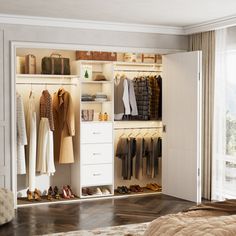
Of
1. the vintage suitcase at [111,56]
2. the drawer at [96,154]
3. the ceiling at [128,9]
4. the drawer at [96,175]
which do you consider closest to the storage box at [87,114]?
the drawer at [96,154]

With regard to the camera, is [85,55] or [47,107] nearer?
[47,107]

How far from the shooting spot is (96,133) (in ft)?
23.9

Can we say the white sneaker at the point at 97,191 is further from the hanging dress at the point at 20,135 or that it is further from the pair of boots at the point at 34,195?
the hanging dress at the point at 20,135

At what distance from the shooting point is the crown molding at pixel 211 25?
6.41 m

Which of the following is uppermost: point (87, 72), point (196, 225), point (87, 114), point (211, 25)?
point (211, 25)

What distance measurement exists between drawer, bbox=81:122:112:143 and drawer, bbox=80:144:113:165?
7 centimetres

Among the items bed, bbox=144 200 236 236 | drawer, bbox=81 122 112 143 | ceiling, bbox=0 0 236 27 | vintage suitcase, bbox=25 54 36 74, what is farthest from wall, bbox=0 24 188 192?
bed, bbox=144 200 236 236

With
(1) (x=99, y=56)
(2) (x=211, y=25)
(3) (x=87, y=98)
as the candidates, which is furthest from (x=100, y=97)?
(2) (x=211, y=25)

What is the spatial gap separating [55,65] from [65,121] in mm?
815

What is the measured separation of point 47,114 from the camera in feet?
23.3

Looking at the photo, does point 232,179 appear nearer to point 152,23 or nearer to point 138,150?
point 138,150

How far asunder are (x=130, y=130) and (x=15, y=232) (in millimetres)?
3129

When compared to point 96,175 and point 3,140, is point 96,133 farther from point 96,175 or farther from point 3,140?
point 3,140

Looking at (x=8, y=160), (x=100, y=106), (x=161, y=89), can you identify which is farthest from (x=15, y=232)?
(x=161, y=89)
